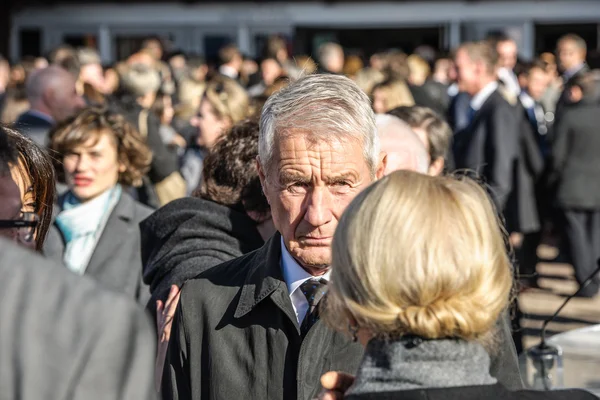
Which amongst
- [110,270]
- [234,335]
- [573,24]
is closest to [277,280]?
[234,335]

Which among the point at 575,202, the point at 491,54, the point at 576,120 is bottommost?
the point at 575,202

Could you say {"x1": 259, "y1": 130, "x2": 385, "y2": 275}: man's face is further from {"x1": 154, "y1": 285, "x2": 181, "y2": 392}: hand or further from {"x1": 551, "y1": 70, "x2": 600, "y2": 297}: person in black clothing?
{"x1": 551, "y1": 70, "x2": 600, "y2": 297}: person in black clothing

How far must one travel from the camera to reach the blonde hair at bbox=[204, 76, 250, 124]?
662cm

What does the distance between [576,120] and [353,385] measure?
8377 mm

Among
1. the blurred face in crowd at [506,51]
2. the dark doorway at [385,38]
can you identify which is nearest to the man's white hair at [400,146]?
the blurred face in crowd at [506,51]

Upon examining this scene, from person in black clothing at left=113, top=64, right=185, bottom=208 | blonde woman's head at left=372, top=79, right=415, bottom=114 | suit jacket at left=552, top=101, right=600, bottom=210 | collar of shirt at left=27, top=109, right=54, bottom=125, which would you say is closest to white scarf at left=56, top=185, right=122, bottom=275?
person in black clothing at left=113, top=64, right=185, bottom=208

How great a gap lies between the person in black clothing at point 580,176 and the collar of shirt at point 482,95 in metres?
1.04

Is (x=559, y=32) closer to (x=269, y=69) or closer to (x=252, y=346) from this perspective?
(x=269, y=69)

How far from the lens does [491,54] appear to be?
9125mm

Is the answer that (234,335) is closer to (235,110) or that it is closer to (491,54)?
(235,110)

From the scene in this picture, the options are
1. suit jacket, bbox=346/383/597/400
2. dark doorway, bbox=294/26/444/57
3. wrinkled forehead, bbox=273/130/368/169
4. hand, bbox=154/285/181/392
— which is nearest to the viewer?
suit jacket, bbox=346/383/597/400

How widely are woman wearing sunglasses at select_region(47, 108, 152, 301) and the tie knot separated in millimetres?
2074

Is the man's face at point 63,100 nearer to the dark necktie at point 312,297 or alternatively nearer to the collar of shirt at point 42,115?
the collar of shirt at point 42,115

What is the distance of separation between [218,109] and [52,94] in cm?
157
